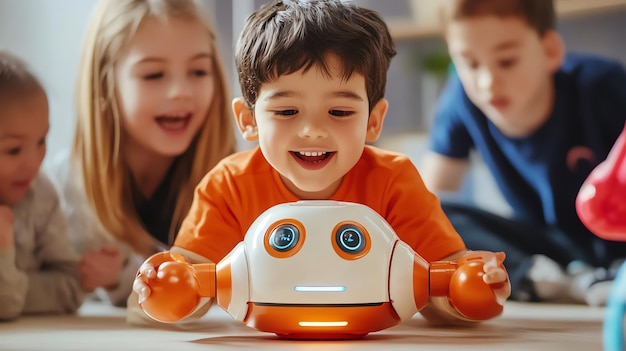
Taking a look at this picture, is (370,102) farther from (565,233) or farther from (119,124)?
(565,233)

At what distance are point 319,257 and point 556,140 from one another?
884mm

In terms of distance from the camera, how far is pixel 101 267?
4.65 feet

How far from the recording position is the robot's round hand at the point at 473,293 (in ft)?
2.95

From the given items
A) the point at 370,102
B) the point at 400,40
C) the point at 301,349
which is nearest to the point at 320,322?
the point at 301,349

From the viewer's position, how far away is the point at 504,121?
1.59 m

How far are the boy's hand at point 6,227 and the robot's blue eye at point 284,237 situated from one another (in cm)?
52

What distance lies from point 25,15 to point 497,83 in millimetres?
1020

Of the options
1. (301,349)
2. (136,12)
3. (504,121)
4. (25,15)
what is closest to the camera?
(301,349)

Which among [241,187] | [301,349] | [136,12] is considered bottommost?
[301,349]

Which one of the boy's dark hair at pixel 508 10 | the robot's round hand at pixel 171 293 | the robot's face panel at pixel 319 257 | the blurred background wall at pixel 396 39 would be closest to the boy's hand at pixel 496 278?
the robot's face panel at pixel 319 257

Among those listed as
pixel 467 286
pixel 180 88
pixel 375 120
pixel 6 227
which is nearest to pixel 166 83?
pixel 180 88

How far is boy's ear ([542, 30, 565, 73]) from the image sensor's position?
5.12ft

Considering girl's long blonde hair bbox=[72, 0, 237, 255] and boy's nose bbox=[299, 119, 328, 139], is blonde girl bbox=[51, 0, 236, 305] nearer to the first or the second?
girl's long blonde hair bbox=[72, 0, 237, 255]

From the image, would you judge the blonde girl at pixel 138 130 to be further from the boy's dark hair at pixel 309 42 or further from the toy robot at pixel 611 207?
the toy robot at pixel 611 207
